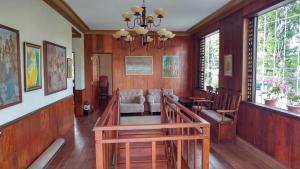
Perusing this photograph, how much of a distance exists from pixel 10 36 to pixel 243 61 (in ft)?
12.9

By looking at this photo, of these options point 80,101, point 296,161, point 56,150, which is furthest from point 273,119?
point 80,101

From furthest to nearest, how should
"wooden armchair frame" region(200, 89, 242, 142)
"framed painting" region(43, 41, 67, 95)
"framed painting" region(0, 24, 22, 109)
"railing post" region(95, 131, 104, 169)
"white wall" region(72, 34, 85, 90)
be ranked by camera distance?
"white wall" region(72, 34, 85, 90) → "wooden armchair frame" region(200, 89, 242, 142) → "framed painting" region(43, 41, 67, 95) → "framed painting" region(0, 24, 22, 109) → "railing post" region(95, 131, 104, 169)

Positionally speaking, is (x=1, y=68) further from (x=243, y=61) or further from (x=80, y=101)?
(x=80, y=101)

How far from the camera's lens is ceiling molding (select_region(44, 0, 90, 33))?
420 centimetres

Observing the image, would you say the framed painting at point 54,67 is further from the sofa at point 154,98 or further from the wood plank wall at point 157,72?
the sofa at point 154,98

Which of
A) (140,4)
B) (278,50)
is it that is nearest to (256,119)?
(278,50)

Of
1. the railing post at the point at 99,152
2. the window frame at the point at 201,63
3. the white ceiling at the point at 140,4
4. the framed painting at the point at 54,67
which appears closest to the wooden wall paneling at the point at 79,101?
the framed painting at the point at 54,67

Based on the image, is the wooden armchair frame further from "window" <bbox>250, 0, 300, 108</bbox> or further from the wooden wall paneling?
the wooden wall paneling

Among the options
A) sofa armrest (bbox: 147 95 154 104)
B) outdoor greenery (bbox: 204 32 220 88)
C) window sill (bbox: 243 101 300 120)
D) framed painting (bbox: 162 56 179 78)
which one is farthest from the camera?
framed painting (bbox: 162 56 179 78)

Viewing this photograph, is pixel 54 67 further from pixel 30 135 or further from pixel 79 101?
pixel 79 101

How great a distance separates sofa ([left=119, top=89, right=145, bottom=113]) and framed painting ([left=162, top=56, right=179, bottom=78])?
113 cm

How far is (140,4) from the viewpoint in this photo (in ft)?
14.8

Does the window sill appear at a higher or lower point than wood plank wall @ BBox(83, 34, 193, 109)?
lower

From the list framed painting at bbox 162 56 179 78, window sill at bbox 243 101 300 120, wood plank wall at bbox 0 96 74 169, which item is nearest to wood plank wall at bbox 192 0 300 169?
window sill at bbox 243 101 300 120
